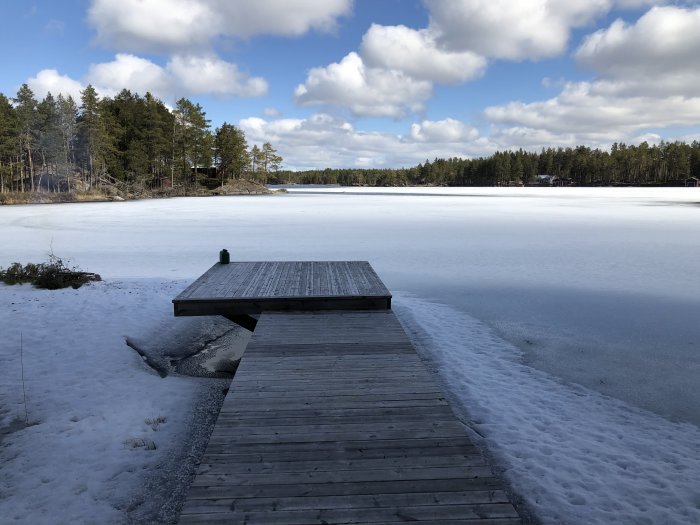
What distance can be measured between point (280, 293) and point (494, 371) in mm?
3678

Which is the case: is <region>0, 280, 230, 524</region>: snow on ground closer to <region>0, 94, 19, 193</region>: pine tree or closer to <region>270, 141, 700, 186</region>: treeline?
<region>0, 94, 19, 193</region>: pine tree

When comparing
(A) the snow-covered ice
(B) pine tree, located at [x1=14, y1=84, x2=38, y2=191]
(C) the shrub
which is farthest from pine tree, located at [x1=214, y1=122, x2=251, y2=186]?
(C) the shrub

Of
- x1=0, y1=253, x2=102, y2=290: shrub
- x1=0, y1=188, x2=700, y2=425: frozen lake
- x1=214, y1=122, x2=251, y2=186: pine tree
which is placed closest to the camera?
x1=0, y1=188, x2=700, y2=425: frozen lake

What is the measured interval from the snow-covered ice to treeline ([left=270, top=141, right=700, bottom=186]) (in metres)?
141

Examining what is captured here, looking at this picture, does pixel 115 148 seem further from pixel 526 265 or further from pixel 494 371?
pixel 494 371

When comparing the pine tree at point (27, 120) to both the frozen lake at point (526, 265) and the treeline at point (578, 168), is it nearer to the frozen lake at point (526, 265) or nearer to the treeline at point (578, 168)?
the frozen lake at point (526, 265)

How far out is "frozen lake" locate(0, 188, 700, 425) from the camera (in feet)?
22.8

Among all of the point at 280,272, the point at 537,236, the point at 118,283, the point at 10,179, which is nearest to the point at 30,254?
the point at 118,283

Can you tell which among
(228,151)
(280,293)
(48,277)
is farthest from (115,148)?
(280,293)

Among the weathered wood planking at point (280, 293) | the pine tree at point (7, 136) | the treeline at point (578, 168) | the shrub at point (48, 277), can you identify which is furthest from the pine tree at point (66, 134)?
the treeline at point (578, 168)

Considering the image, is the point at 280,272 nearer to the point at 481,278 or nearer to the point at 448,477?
the point at 481,278

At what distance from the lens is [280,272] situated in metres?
9.80

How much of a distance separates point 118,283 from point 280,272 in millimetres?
4660

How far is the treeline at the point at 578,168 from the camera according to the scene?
12850 centimetres
